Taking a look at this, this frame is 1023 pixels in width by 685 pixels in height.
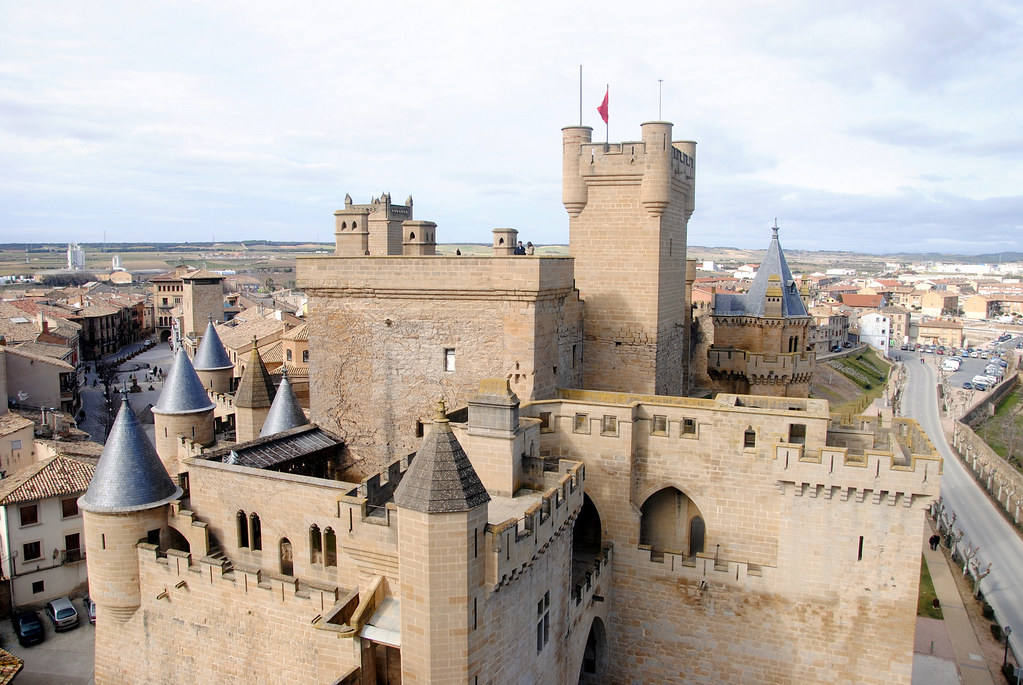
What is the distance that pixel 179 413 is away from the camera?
28.7m

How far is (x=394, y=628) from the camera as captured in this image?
16438 mm

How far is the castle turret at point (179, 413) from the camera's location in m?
28.8

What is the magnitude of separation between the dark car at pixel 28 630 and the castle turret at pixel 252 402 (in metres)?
10.6

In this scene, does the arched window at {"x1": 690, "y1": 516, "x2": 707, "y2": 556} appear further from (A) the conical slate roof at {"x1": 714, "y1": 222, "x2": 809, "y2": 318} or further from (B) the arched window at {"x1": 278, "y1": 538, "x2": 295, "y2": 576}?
(A) the conical slate roof at {"x1": 714, "y1": 222, "x2": 809, "y2": 318}

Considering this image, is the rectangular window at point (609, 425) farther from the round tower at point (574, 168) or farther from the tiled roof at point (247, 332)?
the tiled roof at point (247, 332)

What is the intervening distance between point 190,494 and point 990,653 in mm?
34564

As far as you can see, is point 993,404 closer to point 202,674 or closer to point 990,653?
point 990,653

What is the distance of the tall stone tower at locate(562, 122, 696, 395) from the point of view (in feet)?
87.4

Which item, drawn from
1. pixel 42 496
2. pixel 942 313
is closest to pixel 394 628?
pixel 42 496

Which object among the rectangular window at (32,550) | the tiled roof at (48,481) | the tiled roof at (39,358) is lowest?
the rectangular window at (32,550)

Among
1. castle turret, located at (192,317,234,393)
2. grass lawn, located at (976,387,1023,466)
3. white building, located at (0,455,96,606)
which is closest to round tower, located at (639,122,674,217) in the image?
castle turret, located at (192,317,234,393)

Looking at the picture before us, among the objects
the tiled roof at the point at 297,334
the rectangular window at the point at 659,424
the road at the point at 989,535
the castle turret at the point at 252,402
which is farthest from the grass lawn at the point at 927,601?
the tiled roof at the point at 297,334

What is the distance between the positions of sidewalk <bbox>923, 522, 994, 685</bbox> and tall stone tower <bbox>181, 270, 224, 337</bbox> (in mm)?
74458

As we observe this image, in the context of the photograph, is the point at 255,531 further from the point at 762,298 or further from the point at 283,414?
the point at 762,298
